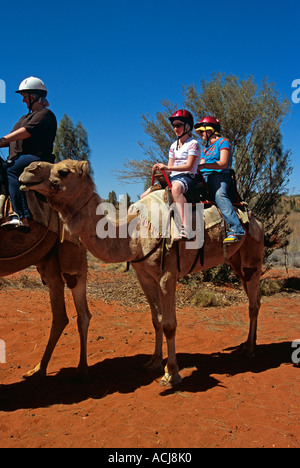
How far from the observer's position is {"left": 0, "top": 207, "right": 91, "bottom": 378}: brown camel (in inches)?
170

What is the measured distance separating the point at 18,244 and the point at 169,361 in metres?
2.35

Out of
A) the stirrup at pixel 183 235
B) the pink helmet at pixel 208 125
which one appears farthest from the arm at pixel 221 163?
the stirrup at pixel 183 235

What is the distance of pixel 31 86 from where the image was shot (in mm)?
4543

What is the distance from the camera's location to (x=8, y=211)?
4.20 metres

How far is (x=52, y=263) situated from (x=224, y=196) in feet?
8.36

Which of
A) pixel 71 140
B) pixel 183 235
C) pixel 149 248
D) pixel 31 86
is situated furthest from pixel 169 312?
pixel 71 140

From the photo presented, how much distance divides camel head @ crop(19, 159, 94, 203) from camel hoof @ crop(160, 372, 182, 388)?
255 centimetres

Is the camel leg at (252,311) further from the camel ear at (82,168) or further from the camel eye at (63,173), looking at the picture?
the camel eye at (63,173)

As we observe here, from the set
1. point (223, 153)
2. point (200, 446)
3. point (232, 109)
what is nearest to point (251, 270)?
point (223, 153)

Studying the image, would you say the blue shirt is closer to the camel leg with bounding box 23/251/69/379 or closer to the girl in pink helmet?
the girl in pink helmet

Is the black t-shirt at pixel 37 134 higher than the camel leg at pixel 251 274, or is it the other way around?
the black t-shirt at pixel 37 134

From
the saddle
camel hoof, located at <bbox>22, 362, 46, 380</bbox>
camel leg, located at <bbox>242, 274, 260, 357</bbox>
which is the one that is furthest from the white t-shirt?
camel hoof, located at <bbox>22, 362, 46, 380</bbox>

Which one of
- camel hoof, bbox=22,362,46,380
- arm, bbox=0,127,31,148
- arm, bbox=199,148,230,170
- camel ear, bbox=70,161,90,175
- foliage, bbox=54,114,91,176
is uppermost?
foliage, bbox=54,114,91,176

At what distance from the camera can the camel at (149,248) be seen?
377 centimetres
